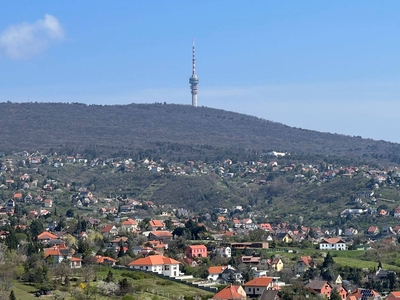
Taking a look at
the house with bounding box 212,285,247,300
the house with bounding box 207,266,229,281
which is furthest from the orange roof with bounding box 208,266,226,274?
the house with bounding box 212,285,247,300

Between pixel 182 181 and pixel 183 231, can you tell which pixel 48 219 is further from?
pixel 182 181

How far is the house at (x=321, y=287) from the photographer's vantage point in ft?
187

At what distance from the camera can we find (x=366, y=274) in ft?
215

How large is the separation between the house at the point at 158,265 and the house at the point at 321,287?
878 cm

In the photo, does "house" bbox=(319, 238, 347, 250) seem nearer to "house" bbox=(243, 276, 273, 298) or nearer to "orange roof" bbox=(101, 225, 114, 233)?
"orange roof" bbox=(101, 225, 114, 233)

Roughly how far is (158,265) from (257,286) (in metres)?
8.53

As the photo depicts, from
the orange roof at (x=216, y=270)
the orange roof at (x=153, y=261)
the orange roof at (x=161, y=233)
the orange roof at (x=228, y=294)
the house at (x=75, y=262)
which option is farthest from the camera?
the orange roof at (x=161, y=233)

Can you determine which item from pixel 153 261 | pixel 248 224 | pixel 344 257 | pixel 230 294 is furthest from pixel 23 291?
pixel 248 224

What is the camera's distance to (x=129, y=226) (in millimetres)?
87000

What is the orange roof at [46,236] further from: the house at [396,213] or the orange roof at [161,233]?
the house at [396,213]

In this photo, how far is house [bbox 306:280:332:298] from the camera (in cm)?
5708

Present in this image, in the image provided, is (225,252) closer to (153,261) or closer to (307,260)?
(307,260)

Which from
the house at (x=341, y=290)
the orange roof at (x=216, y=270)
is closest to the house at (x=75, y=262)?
the orange roof at (x=216, y=270)

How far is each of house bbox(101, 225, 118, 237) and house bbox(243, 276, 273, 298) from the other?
26.2 meters
